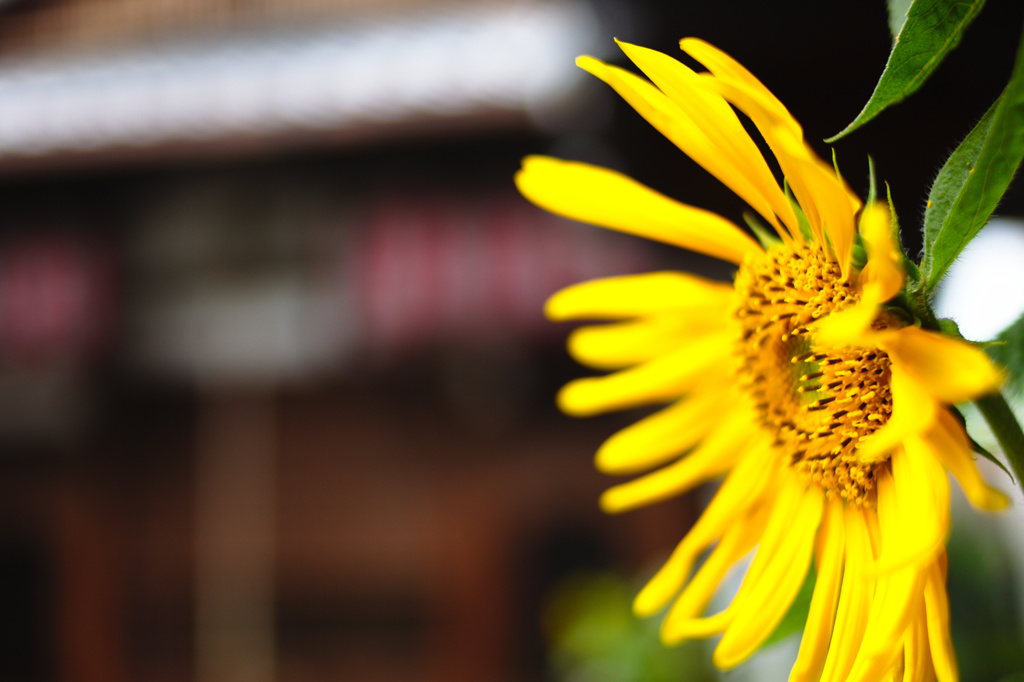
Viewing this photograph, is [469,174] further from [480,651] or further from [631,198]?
[631,198]

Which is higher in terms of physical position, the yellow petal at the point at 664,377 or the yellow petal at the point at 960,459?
the yellow petal at the point at 664,377

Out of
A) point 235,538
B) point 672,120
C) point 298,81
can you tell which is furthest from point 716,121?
point 235,538

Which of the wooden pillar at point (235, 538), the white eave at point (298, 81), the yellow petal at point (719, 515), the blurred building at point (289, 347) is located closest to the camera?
the yellow petal at point (719, 515)

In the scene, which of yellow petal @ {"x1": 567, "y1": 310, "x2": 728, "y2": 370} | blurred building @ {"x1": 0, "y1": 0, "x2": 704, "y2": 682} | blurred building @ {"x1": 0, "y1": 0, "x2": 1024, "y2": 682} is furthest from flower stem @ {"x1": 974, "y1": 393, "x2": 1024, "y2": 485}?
blurred building @ {"x1": 0, "y1": 0, "x2": 704, "y2": 682}

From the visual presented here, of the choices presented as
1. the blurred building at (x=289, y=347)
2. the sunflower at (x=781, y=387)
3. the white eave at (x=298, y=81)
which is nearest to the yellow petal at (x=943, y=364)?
the sunflower at (x=781, y=387)

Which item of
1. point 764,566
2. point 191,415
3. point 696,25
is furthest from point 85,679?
point 764,566

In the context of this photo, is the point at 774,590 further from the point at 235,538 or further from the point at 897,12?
the point at 235,538

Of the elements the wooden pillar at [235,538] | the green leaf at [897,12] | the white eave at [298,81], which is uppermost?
the white eave at [298,81]

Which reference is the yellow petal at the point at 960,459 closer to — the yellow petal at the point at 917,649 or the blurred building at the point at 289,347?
the yellow petal at the point at 917,649
